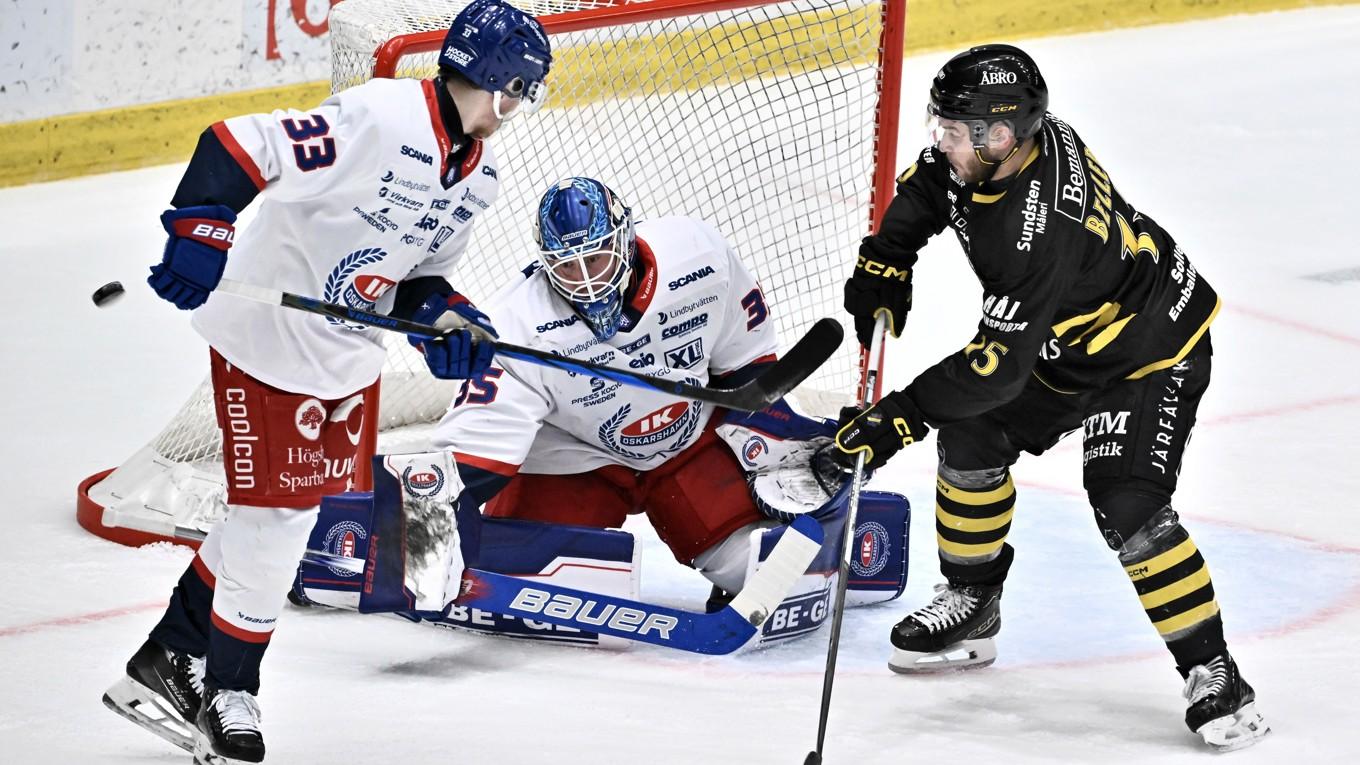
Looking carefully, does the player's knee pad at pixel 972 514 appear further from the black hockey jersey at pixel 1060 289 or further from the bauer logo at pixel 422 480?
the bauer logo at pixel 422 480

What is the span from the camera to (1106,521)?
3.06 meters

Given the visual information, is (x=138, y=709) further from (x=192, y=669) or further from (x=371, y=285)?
(x=371, y=285)

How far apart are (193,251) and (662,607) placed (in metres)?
1.23

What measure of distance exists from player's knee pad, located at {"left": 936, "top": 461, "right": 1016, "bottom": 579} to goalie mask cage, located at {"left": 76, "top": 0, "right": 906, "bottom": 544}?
99cm

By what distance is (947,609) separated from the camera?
337cm

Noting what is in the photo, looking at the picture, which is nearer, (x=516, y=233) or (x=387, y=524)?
(x=387, y=524)

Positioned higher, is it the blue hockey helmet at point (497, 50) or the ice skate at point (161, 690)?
the blue hockey helmet at point (497, 50)

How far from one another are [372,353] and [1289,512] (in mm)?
2209

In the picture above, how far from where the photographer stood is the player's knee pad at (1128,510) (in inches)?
118

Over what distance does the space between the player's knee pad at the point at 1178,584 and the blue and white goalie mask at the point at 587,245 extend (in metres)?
1.02

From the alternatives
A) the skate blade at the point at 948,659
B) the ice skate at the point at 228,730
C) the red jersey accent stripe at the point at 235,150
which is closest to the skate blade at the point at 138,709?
the ice skate at the point at 228,730

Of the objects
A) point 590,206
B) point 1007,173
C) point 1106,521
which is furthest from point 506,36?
point 1106,521

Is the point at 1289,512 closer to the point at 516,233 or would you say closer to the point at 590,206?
the point at 590,206

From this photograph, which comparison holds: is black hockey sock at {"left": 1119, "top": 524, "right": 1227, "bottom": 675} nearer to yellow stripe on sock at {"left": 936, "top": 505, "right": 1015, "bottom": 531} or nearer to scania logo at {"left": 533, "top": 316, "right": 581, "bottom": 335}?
yellow stripe on sock at {"left": 936, "top": 505, "right": 1015, "bottom": 531}
